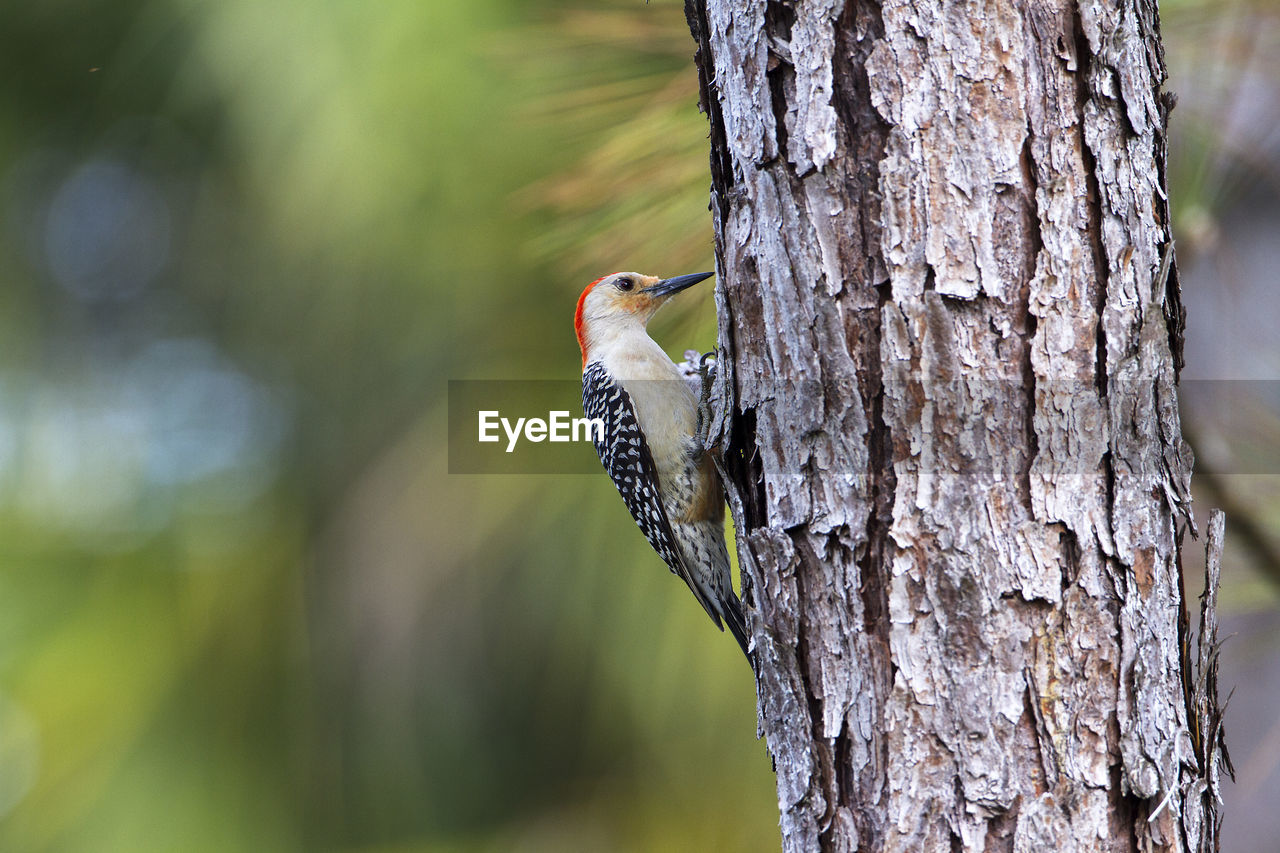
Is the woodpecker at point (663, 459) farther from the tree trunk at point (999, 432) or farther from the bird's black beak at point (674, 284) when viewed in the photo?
the tree trunk at point (999, 432)

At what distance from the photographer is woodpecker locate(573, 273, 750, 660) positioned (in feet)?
6.03

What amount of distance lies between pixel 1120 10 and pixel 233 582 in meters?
2.12

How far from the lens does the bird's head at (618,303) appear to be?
6.18ft

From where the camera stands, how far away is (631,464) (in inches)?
72.8

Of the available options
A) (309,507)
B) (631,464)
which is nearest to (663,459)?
(631,464)

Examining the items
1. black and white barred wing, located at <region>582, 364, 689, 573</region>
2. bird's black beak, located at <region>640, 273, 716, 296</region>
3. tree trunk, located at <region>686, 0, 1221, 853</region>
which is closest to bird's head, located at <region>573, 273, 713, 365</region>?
bird's black beak, located at <region>640, 273, 716, 296</region>

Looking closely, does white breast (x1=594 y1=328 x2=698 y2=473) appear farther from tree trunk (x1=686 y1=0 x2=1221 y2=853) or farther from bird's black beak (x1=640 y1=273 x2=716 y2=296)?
tree trunk (x1=686 y1=0 x2=1221 y2=853)

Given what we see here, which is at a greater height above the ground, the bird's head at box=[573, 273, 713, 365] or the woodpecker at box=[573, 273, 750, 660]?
the bird's head at box=[573, 273, 713, 365]

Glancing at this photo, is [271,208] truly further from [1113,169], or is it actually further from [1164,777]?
[1164,777]

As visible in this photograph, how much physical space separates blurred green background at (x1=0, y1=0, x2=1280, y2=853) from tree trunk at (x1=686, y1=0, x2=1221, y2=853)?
1060 millimetres

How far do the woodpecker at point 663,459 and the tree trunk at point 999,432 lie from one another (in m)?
0.92

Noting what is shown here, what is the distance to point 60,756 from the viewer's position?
2119 mm

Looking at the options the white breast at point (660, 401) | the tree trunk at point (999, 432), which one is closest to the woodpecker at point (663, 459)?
the white breast at point (660, 401)

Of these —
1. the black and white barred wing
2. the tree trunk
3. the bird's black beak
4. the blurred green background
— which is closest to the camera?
the tree trunk
